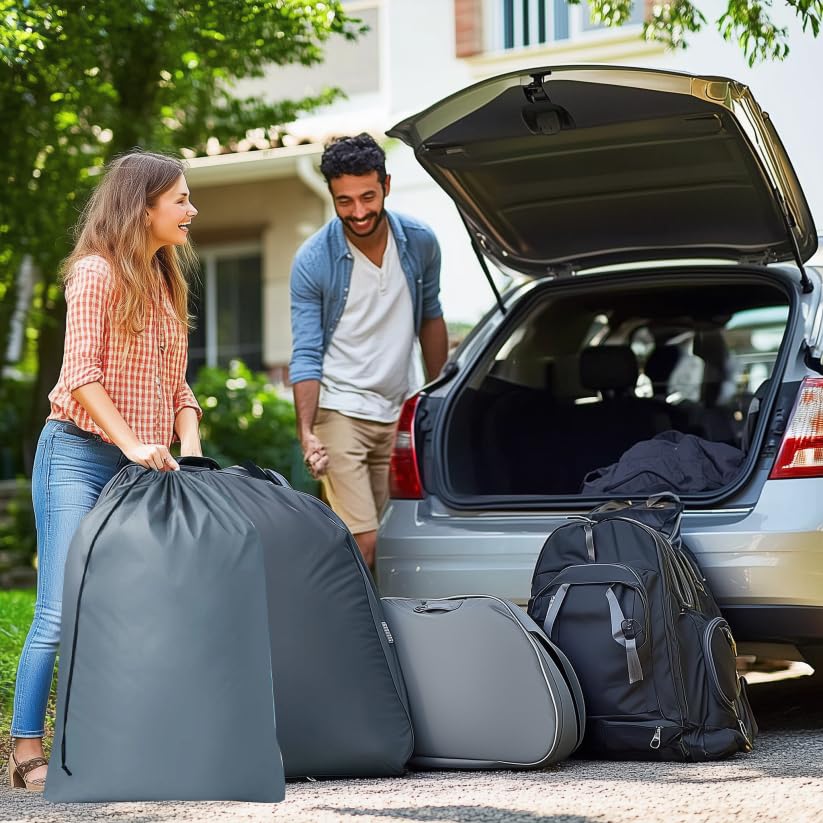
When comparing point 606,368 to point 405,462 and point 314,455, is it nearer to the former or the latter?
point 405,462

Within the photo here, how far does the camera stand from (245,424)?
32.2ft

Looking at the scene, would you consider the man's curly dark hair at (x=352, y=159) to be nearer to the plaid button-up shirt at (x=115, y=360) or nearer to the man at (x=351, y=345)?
the man at (x=351, y=345)

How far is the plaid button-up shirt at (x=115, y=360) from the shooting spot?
3420 mm

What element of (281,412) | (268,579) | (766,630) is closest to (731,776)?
(766,630)

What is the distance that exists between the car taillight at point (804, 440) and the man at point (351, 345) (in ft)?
4.60

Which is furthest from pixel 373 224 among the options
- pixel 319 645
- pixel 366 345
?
pixel 319 645

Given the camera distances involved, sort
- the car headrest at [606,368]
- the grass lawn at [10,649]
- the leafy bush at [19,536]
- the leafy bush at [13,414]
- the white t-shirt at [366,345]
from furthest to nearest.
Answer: the leafy bush at [13,414]
the leafy bush at [19,536]
the car headrest at [606,368]
the white t-shirt at [366,345]
the grass lawn at [10,649]

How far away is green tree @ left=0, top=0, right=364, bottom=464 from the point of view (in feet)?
19.3

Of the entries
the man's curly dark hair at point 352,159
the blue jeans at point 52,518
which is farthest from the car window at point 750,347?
the blue jeans at point 52,518

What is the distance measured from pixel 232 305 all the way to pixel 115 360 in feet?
36.0

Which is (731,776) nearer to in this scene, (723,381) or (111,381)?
(111,381)

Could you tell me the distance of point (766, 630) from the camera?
3719 mm

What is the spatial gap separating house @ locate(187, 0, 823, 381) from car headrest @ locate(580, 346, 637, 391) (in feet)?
11.5

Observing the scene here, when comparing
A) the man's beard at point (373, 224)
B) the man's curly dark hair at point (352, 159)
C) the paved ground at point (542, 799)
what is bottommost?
the paved ground at point (542, 799)
